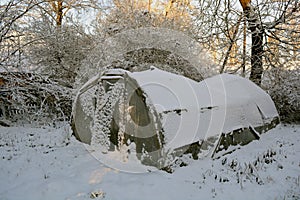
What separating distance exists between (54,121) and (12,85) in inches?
97.8

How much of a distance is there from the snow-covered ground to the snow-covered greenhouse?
0.37 meters

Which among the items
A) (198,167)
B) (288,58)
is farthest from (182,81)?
(288,58)

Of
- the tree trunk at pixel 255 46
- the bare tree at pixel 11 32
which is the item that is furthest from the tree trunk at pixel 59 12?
the tree trunk at pixel 255 46

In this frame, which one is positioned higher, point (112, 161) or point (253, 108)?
point (253, 108)

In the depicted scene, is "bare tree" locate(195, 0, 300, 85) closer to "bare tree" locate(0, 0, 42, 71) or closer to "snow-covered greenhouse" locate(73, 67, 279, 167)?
"snow-covered greenhouse" locate(73, 67, 279, 167)

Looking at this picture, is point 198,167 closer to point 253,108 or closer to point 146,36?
point 253,108

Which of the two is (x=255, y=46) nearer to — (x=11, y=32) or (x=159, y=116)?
(x=159, y=116)

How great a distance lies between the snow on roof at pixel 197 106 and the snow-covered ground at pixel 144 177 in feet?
1.95

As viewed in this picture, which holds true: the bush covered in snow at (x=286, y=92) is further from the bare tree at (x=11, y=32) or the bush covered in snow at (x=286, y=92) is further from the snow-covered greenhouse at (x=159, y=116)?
the bare tree at (x=11, y=32)

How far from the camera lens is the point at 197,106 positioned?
5.34 metres

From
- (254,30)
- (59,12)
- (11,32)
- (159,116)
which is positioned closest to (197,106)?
(159,116)

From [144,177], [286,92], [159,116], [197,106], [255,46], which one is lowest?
[144,177]

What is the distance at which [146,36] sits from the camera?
35.2 feet

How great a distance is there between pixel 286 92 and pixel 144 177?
761 centimetres
